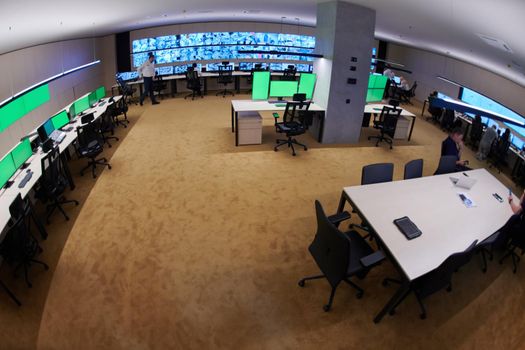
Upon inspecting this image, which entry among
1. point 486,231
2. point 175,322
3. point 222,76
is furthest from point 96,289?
point 222,76

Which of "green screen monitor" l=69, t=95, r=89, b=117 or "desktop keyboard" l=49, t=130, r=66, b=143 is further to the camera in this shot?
"green screen monitor" l=69, t=95, r=89, b=117

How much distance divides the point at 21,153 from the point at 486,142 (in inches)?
356

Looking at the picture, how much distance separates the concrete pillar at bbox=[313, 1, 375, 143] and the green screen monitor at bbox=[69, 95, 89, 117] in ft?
18.1

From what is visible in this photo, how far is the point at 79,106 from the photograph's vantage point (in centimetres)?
711

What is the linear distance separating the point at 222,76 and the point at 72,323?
967cm

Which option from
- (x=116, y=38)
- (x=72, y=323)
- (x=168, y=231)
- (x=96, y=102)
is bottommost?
(x=72, y=323)

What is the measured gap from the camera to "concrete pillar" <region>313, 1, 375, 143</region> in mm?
6594

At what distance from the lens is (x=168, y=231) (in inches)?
167

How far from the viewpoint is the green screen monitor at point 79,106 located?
672 centimetres

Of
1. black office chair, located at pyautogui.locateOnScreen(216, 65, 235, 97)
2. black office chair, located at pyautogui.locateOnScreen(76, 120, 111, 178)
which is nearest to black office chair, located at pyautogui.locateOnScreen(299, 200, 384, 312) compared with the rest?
black office chair, located at pyautogui.locateOnScreen(76, 120, 111, 178)

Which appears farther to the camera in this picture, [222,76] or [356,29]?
[222,76]

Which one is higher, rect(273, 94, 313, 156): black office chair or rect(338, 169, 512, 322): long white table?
rect(273, 94, 313, 156): black office chair

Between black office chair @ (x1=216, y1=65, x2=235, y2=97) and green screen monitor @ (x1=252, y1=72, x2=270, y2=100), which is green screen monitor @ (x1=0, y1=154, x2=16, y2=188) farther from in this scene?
black office chair @ (x1=216, y1=65, x2=235, y2=97)

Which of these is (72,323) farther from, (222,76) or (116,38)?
(116,38)
